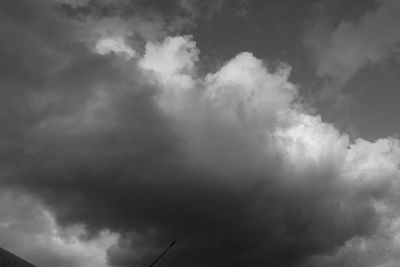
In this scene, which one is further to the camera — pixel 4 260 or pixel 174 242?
pixel 174 242

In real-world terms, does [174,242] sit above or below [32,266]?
above

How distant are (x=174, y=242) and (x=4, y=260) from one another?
58.4 m

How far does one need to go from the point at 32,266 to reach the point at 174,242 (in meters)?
46.2

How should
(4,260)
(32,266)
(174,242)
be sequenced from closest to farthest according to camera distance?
(4,260) < (32,266) < (174,242)

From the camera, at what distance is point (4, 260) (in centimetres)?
7719

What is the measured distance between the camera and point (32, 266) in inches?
3676

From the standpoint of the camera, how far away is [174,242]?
125m

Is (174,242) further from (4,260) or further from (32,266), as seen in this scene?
(4,260)

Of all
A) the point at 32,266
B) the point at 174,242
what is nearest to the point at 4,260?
the point at 32,266

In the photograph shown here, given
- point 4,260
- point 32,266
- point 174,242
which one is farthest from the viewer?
point 174,242

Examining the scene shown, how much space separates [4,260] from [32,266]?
17722mm

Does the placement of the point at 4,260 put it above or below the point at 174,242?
below

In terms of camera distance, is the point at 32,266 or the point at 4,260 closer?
the point at 4,260
